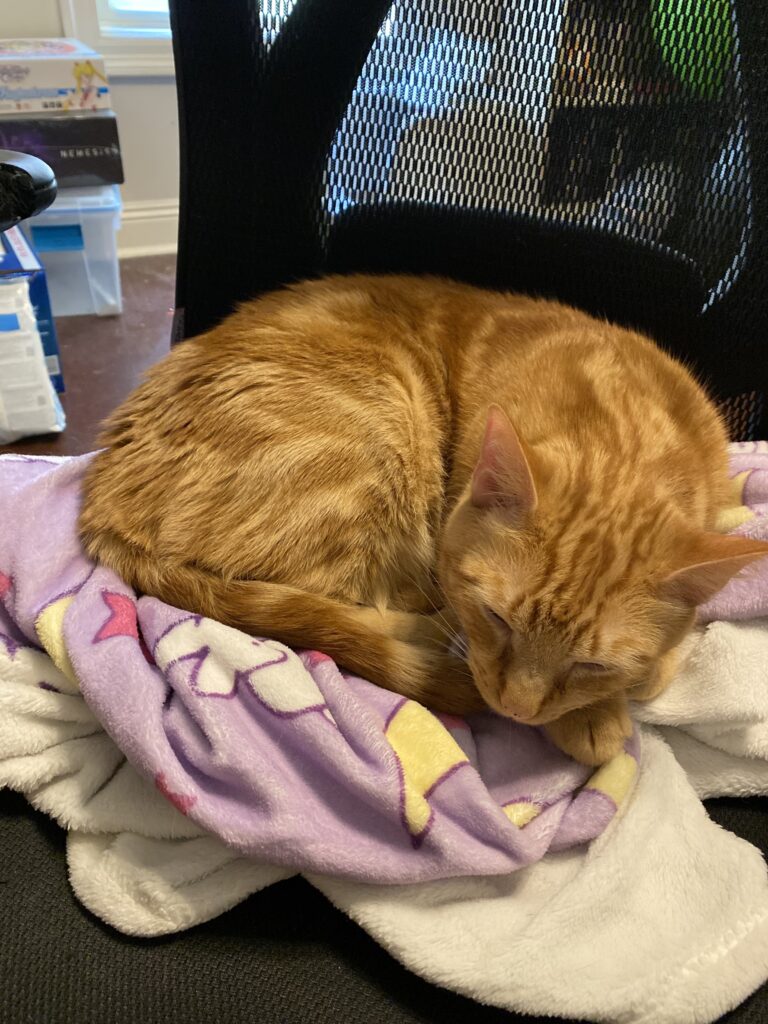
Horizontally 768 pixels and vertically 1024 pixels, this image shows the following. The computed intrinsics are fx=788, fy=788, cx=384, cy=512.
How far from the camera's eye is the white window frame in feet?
8.22

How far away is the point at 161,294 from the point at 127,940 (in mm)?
2329

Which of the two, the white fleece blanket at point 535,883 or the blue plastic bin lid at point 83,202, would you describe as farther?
the blue plastic bin lid at point 83,202

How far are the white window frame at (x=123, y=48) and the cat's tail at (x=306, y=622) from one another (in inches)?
85.2

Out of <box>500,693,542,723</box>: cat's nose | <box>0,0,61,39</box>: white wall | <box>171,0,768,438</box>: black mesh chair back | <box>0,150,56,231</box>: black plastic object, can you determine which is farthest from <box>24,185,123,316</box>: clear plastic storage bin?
<box>500,693,542,723</box>: cat's nose

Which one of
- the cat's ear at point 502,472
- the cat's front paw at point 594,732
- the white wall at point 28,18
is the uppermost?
the white wall at point 28,18

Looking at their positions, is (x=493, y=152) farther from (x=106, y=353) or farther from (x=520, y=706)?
(x=106, y=353)

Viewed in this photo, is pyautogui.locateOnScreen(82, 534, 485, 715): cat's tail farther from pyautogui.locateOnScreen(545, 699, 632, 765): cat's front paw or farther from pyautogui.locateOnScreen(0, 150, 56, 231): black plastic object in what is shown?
pyautogui.locateOnScreen(0, 150, 56, 231): black plastic object

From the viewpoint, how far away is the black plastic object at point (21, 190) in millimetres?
1130

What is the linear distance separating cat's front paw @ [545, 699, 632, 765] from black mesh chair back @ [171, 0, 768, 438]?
62 cm

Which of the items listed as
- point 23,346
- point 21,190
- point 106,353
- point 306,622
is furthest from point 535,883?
point 106,353

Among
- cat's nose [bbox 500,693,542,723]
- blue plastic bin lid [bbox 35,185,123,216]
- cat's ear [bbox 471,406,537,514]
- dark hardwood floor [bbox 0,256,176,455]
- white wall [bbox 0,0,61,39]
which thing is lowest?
dark hardwood floor [bbox 0,256,176,455]

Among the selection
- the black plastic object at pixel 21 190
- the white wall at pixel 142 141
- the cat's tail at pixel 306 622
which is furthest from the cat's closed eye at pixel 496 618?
the white wall at pixel 142 141

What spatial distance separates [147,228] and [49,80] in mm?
760

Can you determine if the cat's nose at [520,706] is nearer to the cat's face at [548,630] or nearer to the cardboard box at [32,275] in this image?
the cat's face at [548,630]
